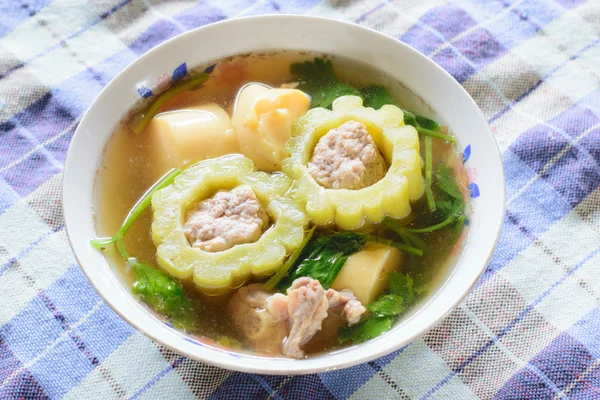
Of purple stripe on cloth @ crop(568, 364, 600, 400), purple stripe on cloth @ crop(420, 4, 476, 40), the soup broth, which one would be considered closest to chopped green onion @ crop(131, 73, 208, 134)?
the soup broth

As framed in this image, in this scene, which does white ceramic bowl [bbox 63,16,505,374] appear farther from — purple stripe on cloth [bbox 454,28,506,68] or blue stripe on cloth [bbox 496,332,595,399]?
purple stripe on cloth [bbox 454,28,506,68]

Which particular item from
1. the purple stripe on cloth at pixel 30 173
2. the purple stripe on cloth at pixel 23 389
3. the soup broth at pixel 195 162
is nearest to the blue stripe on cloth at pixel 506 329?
the soup broth at pixel 195 162

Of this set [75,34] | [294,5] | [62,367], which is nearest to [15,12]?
[75,34]

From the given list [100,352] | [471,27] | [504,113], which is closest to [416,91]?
[504,113]

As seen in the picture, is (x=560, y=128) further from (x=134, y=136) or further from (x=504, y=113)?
(x=134, y=136)

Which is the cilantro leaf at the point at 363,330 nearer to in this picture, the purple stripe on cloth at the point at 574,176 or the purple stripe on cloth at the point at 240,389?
the purple stripe on cloth at the point at 240,389
